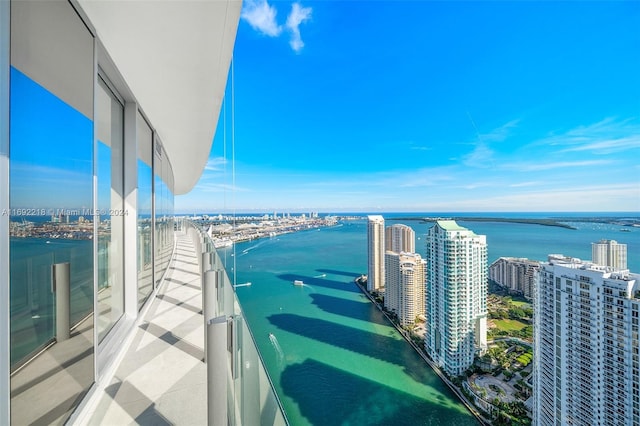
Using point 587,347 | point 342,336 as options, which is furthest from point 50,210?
point 342,336

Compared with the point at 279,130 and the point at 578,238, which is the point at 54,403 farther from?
the point at 578,238

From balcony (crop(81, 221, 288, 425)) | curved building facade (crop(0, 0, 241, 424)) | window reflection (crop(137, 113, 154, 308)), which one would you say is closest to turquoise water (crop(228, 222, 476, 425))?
window reflection (crop(137, 113, 154, 308))

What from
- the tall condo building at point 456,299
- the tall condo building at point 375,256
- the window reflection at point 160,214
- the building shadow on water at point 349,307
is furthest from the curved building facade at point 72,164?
the tall condo building at point 375,256

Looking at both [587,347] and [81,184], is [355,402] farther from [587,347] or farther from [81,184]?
[81,184]

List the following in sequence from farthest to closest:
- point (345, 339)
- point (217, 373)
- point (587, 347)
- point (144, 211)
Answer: point (345, 339) → point (587, 347) → point (144, 211) → point (217, 373)

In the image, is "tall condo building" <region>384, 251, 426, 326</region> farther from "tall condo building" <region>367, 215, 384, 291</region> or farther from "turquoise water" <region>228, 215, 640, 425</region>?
"tall condo building" <region>367, 215, 384, 291</region>

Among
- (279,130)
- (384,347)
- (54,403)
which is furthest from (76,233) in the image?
(279,130)
